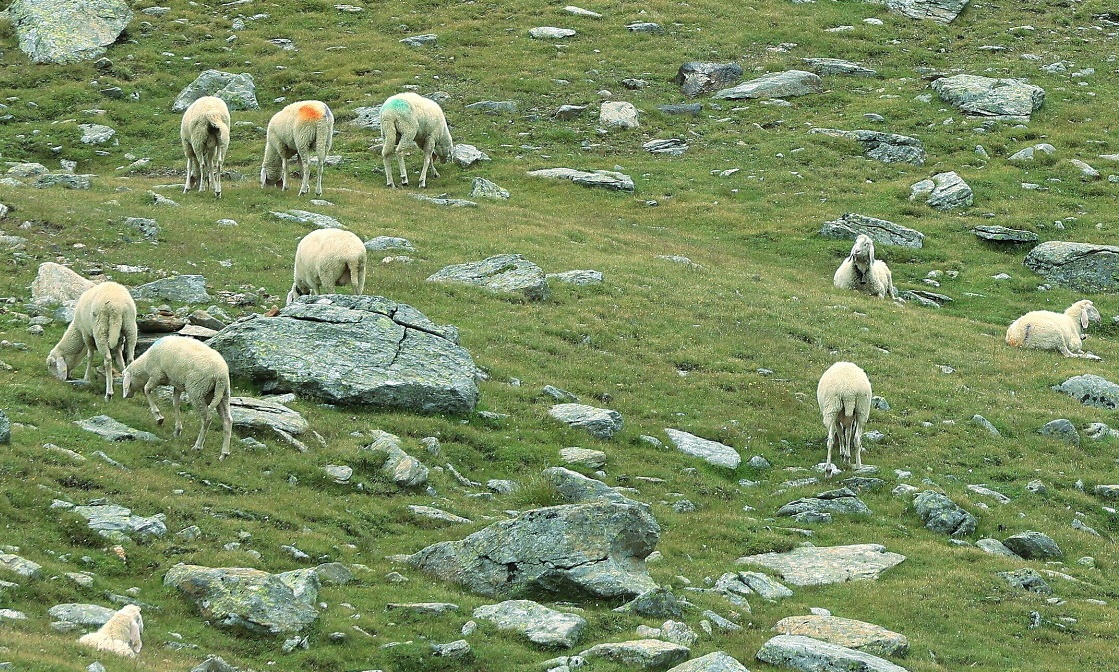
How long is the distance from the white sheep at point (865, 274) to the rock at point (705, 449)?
46.6 ft

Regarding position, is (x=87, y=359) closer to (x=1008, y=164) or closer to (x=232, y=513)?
(x=232, y=513)

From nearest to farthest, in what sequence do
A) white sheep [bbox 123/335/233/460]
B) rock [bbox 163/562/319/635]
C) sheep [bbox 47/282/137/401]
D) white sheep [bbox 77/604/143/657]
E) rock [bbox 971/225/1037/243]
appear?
white sheep [bbox 77/604/143/657] → rock [bbox 163/562/319/635] → white sheep [bbox 123/335/233/460] → sheep [bbox 47/282/137/401] → rock [bbox 971/225/1037/243]

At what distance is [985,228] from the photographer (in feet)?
136

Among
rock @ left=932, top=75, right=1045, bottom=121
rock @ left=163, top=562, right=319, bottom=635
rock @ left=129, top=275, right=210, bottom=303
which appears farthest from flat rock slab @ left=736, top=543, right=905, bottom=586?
rock @ left=932, top=75, right=1045, bottom=121

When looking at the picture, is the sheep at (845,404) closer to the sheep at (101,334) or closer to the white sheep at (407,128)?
the sheep at (101,334)

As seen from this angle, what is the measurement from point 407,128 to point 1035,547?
26351mm

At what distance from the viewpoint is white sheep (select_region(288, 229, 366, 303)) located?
2462cm

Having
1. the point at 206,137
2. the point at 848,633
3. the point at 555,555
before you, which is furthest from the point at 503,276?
the point at 848,633

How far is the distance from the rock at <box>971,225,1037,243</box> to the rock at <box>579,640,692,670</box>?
3141 centimetres

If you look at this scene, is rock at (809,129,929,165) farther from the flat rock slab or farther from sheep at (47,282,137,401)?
sheep at (47,282,137,401)

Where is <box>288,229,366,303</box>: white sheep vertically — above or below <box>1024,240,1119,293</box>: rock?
above

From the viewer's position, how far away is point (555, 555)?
15.3 m

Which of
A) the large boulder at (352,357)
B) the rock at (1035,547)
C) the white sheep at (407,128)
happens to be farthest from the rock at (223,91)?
the rock at (1035,547)

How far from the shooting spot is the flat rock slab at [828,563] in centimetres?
1731
